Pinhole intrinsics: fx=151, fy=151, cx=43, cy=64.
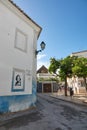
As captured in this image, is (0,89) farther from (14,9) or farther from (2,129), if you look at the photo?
(14,9)

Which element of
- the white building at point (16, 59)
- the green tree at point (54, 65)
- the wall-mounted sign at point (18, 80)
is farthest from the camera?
the green tree at point (54, 65)

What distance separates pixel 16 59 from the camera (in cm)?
969

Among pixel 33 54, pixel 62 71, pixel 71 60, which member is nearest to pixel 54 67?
pixel 62 71

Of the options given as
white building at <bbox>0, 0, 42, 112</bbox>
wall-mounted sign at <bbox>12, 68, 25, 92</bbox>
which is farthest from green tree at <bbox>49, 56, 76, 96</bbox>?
wall-mounted sign at <bbox>12, 68, 25, 92</bbox>

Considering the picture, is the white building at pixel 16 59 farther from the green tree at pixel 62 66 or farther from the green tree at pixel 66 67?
the green tree at pixel 66 67

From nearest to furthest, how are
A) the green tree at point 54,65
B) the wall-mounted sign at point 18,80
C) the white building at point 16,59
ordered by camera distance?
1. the white building at point 16,59
2. the wall-mounted sign at point 18,80
3. the green tree at point 54,65

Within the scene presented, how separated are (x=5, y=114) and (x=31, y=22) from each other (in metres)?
6.78

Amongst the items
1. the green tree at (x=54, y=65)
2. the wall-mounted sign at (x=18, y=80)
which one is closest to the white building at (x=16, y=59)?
the wall-mounted sign at (x=18, y=80)

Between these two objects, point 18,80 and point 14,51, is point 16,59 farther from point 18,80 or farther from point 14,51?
point 18,80

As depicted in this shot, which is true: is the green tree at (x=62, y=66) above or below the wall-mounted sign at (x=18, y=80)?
above

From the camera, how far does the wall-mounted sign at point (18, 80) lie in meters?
9.39

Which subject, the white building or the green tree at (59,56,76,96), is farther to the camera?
the green tree at (59,56,76,96)

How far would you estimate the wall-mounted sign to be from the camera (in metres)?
9.39

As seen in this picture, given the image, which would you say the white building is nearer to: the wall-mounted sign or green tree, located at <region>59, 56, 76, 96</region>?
the wall-mounted sign
